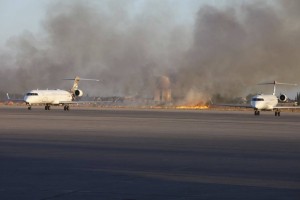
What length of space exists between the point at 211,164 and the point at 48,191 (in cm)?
701

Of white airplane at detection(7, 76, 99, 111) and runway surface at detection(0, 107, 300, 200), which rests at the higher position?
white airplane at detection(7, 76, 99, 111)

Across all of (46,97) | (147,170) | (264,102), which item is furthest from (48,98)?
(147,170)

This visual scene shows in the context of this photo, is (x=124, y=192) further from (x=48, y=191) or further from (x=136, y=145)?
(x=136, y=145)

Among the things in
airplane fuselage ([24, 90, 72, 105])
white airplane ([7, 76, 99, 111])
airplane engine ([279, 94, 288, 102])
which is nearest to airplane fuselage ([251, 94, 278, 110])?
airplane engine ([279, 94, 288, 102])

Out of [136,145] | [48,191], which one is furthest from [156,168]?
[136,145]

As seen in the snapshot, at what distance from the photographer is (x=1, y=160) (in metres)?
20.1

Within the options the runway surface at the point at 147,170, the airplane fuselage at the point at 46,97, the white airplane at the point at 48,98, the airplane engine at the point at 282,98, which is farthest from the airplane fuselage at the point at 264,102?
the runway surface at the point at 147,170

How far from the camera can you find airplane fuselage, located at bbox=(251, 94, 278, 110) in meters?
91.7

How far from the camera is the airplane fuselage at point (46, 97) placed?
101 m

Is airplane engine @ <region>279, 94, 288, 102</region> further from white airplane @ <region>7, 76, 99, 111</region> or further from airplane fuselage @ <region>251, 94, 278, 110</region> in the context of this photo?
white airplane @ <region>7, 76, 99, 111</region>

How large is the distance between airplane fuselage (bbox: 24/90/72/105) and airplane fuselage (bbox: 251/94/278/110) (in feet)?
99.7

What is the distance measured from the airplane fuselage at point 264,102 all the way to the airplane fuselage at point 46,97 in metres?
30.4

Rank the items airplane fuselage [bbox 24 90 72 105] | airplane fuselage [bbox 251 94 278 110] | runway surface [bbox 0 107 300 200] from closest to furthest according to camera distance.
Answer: runway surface [bbox 0 107 300 200] → airplane fuselage [bbox 251 94 278 110] → airplane fuselage [bbox 24 90 72 105]

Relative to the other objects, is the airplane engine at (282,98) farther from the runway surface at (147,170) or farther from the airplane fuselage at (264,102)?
the runway surface at (147,170)
